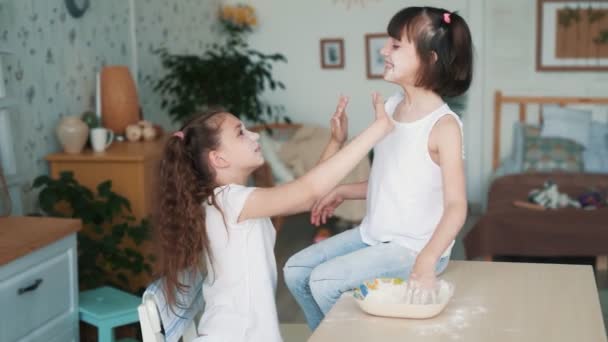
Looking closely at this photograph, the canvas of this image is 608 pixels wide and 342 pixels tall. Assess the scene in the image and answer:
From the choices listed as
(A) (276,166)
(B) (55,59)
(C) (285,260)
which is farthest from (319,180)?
(A) (276,166)

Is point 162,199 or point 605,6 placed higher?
point 605,6

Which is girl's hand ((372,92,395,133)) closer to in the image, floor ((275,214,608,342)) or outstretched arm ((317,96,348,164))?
outstretched arm ((317,96,348,164))

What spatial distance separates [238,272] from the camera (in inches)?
75.4

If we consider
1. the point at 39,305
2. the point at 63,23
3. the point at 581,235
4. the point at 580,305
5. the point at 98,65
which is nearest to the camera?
the point at 580,305

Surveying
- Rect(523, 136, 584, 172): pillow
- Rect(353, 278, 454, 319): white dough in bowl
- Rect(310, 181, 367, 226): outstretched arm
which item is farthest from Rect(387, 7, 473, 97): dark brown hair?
Rect(523, 136, 584, 172): pillow

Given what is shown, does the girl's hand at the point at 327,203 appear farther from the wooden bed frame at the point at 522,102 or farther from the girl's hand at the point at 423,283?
the wooden bed frame at the point at 522,102

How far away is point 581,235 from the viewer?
4.36 meters

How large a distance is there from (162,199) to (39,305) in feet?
2.44

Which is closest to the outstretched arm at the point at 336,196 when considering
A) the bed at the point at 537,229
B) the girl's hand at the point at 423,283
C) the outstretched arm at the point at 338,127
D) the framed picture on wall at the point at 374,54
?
the outstretched arm at the point at 338,127

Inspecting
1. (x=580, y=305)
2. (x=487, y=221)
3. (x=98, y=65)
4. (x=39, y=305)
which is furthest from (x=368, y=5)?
(x=580, y=305)

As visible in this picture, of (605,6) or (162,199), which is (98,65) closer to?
(162,199)

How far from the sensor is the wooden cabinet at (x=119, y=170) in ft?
11.2

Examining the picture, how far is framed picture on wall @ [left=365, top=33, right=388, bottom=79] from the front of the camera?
20.7 feet

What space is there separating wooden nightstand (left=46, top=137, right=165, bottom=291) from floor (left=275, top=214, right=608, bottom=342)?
0.78 metres
